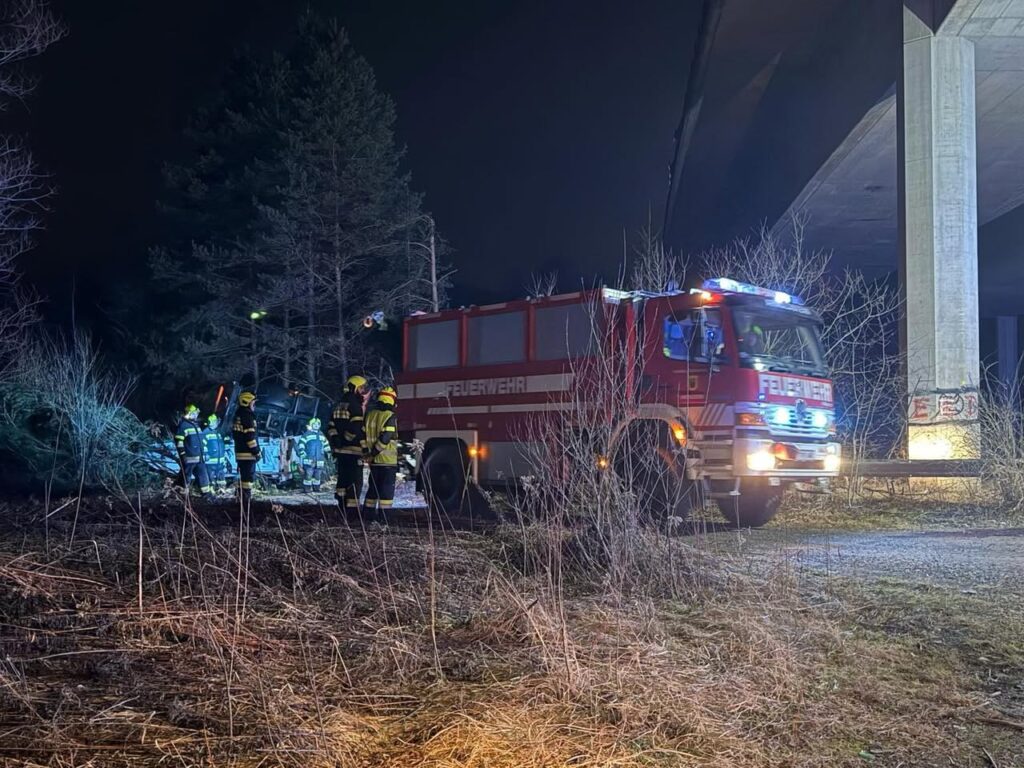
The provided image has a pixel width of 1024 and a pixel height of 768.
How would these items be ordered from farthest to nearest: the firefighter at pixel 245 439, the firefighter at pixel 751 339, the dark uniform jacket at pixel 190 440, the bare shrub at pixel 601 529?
the dark uniform jacket at pixel 190 440
the firefighter at pixel 245 439
the firefighter at pixel 751 339
the bare shrub at pixel 601 529

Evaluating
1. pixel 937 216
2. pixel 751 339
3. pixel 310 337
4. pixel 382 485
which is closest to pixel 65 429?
pixel 382 485

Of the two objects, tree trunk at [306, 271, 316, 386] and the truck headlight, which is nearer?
the truck headlight

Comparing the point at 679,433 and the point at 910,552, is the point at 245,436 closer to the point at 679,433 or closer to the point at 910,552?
the point at 679,433

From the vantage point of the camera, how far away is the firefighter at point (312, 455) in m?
16.0

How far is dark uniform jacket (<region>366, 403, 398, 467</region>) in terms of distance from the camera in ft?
33.1

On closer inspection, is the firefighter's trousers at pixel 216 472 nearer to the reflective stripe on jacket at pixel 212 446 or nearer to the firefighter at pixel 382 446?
the reflective stripe on jacket at pixel 212 446

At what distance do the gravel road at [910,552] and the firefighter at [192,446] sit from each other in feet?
25.7

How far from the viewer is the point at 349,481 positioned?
33.7ft

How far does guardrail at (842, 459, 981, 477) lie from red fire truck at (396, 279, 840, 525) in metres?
1.68

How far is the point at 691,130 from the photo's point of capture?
26328mm

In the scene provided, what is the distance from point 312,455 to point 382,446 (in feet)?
21.7

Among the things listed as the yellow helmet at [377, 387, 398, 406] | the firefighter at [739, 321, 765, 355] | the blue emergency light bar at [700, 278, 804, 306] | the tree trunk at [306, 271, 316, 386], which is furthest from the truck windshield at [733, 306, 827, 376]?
the tree trunk at [306, 271, 316, 386]

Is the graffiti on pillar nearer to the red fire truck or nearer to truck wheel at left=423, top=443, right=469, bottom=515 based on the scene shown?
the red fire truck

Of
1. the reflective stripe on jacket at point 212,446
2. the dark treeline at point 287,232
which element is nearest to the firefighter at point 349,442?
the reflective stripe on jacket at point 212,446
